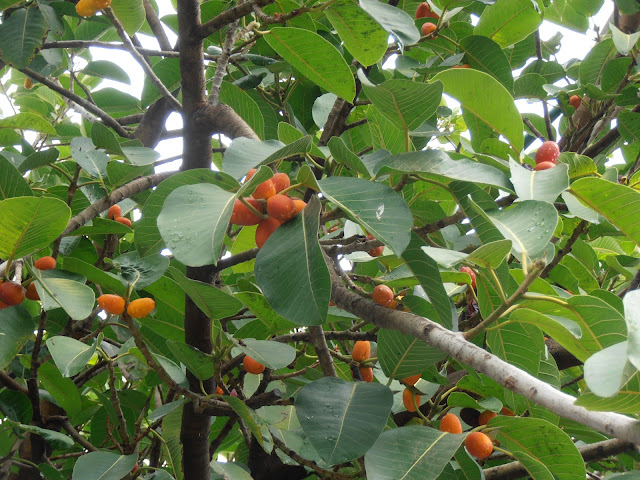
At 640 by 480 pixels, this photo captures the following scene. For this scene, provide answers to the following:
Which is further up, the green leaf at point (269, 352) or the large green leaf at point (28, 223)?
the large green leaf at point (28, 223)

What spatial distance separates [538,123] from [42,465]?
2.02 metres

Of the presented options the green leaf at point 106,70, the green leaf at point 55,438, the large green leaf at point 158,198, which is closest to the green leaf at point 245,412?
the large green leaf at point 158,198

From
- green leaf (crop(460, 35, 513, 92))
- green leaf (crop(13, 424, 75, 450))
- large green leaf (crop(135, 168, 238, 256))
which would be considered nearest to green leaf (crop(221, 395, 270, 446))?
large green leaf (crop(135, 168, 238, 256))

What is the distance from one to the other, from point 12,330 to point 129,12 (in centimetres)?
94

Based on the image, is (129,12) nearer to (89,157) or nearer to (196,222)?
(89,157)

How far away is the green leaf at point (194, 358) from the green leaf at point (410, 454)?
1.46 feet

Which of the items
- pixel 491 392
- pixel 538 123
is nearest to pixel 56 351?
pixel 491 392

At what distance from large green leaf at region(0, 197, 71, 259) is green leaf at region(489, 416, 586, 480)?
0.97m

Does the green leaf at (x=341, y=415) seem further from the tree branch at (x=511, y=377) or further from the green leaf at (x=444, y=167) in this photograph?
the green leaf at (x=444, y=167)

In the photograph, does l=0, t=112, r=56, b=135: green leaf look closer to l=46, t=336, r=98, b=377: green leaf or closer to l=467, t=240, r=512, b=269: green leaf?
l=46, t=336, r=98, b=377: green leaf

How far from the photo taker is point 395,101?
42.2 inches

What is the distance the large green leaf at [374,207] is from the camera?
91 cm

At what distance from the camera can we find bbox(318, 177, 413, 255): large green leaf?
3.00ft

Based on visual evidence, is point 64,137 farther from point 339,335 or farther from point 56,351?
point 339,335
